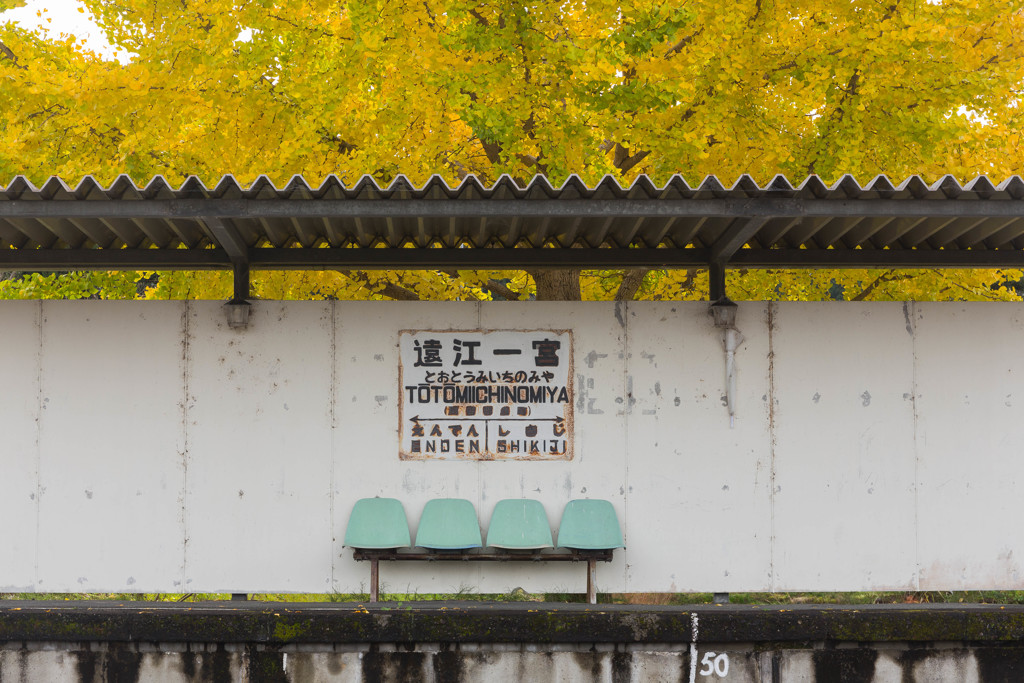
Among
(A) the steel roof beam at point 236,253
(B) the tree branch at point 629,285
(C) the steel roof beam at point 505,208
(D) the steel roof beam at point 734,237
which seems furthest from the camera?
(B) the tree branch at point 629,285

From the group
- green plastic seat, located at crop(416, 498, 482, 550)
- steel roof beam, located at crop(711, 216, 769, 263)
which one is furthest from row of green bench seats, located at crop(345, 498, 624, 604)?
steel roof beam, located at crop(711, 216, 769, 263)

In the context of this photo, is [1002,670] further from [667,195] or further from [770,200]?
[667,195]

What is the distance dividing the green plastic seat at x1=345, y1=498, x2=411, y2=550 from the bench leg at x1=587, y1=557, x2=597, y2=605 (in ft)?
4.41

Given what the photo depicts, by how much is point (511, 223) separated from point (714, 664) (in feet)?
10.5

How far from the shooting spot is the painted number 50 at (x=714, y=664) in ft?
18.3

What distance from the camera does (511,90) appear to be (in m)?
9.84

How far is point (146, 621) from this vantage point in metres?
5.46

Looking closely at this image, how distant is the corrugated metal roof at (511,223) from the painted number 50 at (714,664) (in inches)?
108

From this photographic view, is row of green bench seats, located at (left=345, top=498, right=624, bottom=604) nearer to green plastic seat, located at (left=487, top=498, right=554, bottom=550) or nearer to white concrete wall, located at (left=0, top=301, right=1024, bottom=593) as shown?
green plastic seat, located at (left=487, top=498, right=554, bottom=550)

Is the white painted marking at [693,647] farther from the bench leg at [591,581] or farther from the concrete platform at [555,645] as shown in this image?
the bench leg at [591,581]

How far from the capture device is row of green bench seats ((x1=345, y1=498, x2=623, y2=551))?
21.5 ft

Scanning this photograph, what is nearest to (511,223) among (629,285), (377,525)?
(377,525)

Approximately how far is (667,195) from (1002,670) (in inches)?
142

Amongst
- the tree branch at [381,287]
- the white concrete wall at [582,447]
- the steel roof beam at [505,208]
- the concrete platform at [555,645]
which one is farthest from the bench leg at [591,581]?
the tree branch at [381,287]
